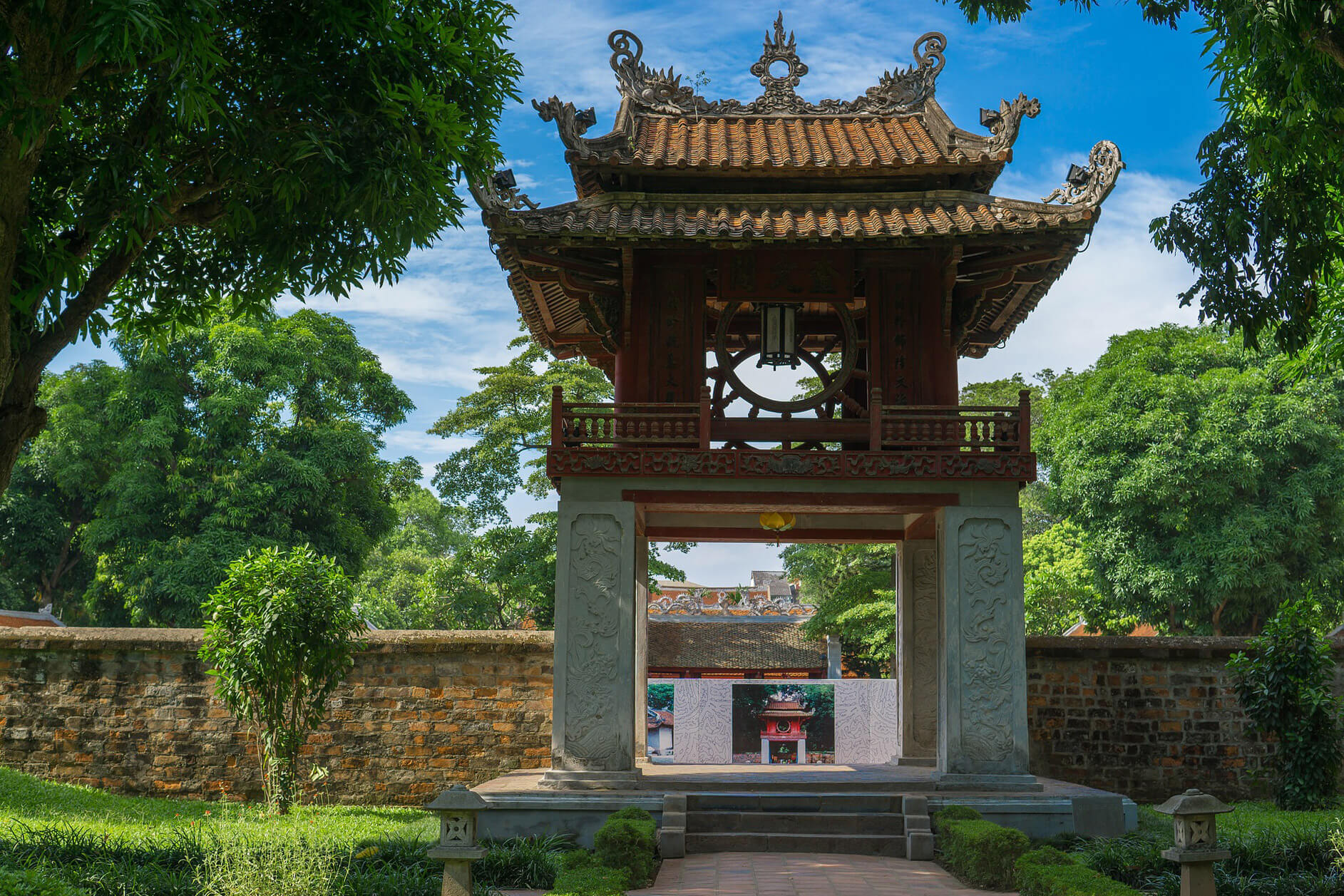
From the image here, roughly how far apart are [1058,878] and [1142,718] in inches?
277

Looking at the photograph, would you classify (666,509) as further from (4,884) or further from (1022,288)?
(4,884)

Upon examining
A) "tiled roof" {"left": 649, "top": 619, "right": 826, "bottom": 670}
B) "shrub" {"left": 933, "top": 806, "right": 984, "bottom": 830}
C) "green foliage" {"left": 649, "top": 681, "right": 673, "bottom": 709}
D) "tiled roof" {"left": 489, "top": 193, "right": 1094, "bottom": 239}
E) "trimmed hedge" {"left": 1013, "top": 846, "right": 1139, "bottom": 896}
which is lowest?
"trimmed hedge" {"left": 1013, "top": 846, "right": 1139, "bottom": 896}

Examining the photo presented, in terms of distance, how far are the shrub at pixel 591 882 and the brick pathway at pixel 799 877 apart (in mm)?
545

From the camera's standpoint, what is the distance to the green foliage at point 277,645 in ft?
37.9

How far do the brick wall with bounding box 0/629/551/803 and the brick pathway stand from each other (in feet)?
14.0

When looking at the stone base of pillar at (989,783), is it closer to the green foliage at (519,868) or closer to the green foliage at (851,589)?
the green foliage at (519,868)

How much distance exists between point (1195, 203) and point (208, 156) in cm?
729

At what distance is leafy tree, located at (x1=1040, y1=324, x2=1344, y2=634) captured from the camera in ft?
66.3

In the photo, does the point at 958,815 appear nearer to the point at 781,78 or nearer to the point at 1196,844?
the point at 1196,844

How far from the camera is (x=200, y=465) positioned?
22688 millimetres

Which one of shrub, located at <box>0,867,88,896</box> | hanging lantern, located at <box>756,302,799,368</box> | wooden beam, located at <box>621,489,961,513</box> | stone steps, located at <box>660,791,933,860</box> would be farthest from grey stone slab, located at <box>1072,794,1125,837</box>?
shrub, located at <box>0,867,88,896</box>

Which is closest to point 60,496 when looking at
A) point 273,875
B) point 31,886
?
point 273,875

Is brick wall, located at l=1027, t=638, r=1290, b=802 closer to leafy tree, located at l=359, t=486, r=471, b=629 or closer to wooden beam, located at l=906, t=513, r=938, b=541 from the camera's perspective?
wooden beam, located at l=906, t=513, r=938, b=541

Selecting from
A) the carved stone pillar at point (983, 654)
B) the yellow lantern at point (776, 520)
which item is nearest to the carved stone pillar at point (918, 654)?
the yellow lantern at point (776, 520)
